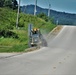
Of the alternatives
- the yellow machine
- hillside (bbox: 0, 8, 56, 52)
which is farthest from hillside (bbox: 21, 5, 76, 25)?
the yellow machine

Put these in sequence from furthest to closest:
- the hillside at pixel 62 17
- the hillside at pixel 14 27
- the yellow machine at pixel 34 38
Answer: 1. the hillside at pixel 62 17
2. the hillside at pixel 14 27
3. the yellow machine at pixel 34 38

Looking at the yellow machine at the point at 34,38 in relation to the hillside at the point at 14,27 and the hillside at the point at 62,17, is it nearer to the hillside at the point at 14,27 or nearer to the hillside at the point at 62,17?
the hillside at the point at 14,27

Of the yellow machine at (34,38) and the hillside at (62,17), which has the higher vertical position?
the yellow machine at (34,38)

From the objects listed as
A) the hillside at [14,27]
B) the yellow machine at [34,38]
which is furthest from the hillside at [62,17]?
the yellow machine at [34,38]

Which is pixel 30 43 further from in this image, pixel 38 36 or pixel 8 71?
pixel 8 71

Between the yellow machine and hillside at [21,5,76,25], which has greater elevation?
the yellow machine

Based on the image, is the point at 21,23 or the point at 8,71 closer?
the point at 8,71

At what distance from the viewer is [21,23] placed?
6009 centimetres

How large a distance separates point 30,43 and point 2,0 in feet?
237

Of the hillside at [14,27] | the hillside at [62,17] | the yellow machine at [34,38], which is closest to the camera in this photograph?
the yellow machine at [34,38]

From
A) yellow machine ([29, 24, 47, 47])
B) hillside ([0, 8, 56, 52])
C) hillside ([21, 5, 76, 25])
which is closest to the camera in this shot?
yellow machine ([29, 24, 47, 47])

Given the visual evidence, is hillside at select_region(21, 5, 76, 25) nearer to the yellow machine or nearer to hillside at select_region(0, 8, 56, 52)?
hillside at select_region(0, 8, 56, 52)

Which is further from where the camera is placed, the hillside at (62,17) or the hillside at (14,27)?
the hillside at (62,17)

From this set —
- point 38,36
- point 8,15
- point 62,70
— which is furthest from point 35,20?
point 62,70
